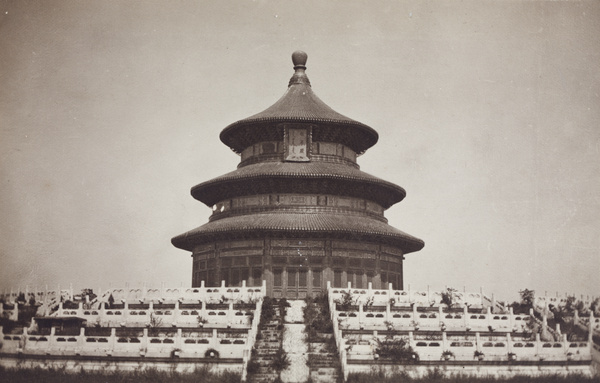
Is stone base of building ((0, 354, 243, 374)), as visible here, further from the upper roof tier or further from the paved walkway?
the upper roof tier

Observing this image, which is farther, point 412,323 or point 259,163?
point 259,163

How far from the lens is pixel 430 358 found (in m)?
31.8

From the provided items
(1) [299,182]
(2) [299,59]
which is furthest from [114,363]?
(2) [299,59]

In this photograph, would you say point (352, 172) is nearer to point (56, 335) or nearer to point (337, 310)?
point (337, 310)

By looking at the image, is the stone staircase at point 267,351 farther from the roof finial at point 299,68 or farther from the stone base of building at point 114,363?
the roof finial at point 299,68

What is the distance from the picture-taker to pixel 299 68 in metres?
61.1

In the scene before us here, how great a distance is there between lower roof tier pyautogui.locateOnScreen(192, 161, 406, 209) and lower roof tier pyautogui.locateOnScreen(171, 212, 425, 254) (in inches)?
75.5

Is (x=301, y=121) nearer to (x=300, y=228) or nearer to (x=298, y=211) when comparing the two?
(x=298, y=211)

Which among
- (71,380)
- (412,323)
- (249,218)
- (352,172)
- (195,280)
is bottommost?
(71,380)

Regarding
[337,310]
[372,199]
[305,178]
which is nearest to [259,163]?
[305,178]

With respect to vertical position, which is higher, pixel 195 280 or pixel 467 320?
pixel 195 280

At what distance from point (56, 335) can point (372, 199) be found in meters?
25.7

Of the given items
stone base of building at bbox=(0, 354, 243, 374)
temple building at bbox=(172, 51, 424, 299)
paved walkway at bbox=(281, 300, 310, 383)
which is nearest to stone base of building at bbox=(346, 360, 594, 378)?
paved walkway at bbox=(281, 300, 310, 383)

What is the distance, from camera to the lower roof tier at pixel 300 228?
159 ft
